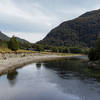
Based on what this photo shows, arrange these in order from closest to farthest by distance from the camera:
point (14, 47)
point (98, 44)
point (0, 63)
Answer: point (0, 63) < point (98, 44) < point (14, 47)

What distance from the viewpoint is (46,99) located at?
25984 mm

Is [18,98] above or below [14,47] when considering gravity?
below

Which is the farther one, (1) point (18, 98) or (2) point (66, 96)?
(2) point (66, 96)

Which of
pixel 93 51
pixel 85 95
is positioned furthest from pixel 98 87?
pixel 93 51

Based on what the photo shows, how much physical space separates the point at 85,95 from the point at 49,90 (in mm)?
8408

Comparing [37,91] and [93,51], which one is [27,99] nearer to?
[37,91]

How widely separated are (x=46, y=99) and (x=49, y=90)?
224 inches

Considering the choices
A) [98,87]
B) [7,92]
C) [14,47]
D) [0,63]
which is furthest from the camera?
[14,47]

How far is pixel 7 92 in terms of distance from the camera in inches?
1181

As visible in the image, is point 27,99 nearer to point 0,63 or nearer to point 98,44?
point 0,63

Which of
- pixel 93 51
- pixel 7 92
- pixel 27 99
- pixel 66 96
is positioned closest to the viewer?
pixel 27 99

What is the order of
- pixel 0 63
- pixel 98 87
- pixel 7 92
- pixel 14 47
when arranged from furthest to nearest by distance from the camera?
pixel 14 47 → pixel 0 63 → pixel 98 87 → pixel 7 92

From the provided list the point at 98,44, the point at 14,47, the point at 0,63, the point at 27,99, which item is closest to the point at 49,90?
the point at 27,99

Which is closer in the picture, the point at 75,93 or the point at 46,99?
the point at 46,99
